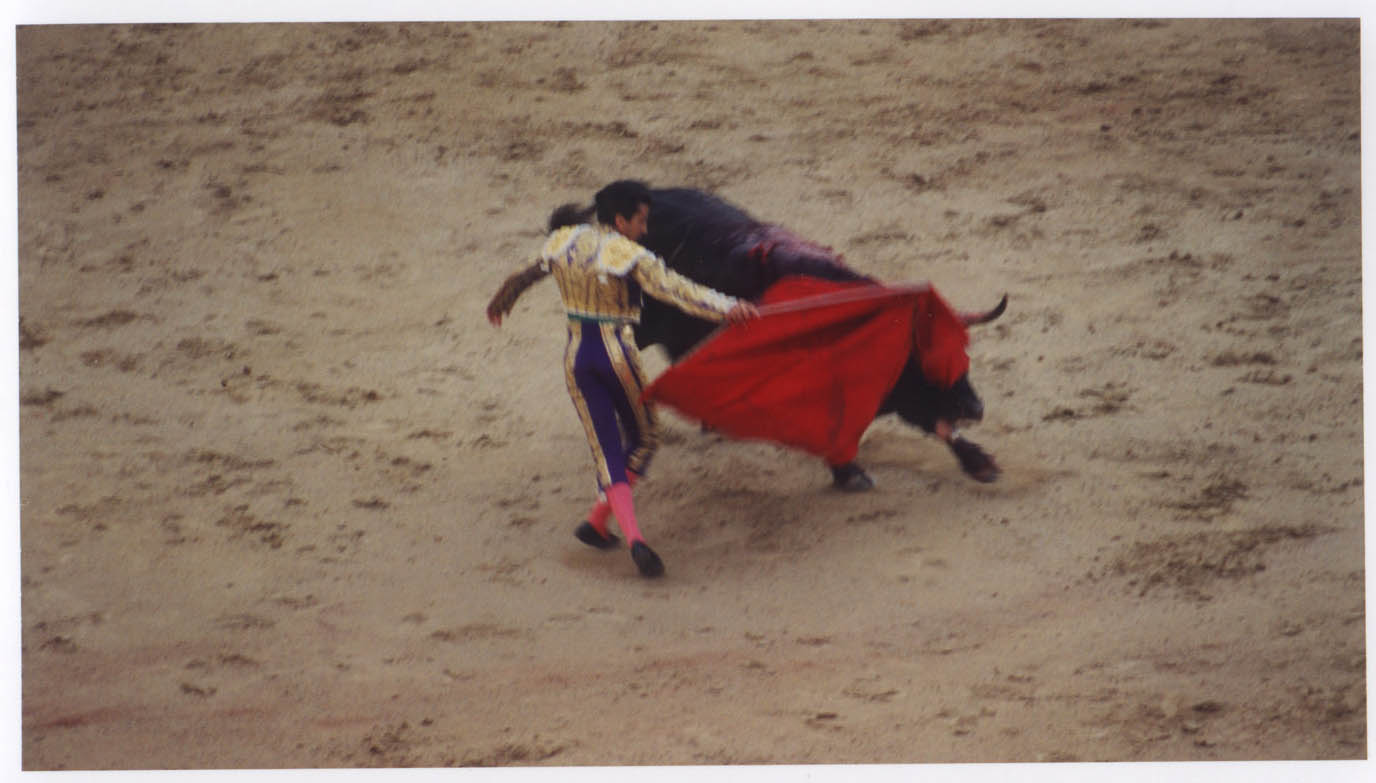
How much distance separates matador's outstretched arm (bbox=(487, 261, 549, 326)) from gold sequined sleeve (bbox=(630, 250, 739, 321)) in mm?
403

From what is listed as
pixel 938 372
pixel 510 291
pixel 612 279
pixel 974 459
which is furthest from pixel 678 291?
pixel 974 459

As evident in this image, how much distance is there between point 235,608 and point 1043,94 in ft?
9.72

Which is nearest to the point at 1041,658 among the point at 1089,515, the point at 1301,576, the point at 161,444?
the point at 1089,515

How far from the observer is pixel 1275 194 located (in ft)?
17.9

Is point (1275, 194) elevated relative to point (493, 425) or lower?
elevated

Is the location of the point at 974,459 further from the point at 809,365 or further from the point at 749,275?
the point at 749,275

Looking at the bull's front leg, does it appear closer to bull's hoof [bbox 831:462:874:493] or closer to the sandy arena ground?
the sandy arena ground

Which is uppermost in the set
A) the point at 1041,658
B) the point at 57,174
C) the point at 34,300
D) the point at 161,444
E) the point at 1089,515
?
the point at 57,174

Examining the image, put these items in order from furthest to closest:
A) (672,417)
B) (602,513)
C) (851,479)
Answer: (672,417) < (851,479) < (602,513)

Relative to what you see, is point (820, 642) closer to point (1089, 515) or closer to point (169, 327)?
point (1089, 515)

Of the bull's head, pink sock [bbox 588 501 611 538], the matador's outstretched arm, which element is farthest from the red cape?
the matador's outstretched arm

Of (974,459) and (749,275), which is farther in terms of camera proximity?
(974,459)

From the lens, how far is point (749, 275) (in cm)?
505

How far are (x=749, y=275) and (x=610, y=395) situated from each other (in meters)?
0.54
